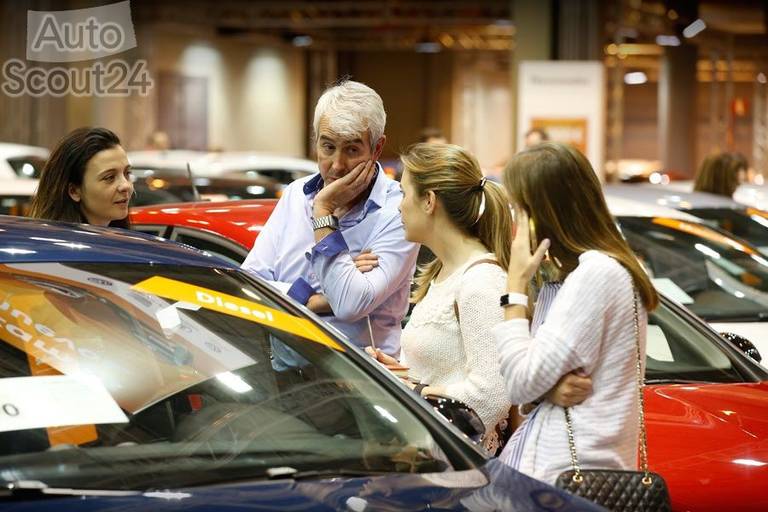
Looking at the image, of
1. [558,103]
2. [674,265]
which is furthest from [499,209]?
[558,103]

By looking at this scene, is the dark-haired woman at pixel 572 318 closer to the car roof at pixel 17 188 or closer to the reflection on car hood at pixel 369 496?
the reflection on car hood at pixel 369 496

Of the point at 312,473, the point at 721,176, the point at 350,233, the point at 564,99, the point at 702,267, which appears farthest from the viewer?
the point at 564,99

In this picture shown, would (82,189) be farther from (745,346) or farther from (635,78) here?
(635,78)

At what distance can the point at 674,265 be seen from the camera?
6.33 meters

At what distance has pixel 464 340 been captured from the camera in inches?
138

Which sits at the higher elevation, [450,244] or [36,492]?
[450,244]

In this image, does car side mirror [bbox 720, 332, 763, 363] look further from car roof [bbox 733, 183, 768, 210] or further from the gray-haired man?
car roof [bbox 733, 183, 768, 210]

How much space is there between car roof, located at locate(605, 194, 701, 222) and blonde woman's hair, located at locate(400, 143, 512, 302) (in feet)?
9.68

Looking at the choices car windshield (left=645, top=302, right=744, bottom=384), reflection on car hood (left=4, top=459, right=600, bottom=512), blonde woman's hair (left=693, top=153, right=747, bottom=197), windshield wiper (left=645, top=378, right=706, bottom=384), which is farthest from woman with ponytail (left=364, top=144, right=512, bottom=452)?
blonde woman's hair (left=693, top=153, right=747, bottom=197)

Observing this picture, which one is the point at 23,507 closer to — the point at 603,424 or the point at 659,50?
the point at 603,424

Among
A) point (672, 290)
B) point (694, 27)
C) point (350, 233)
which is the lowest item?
point (672, 290)

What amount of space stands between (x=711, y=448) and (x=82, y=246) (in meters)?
1.86

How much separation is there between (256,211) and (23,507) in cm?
274

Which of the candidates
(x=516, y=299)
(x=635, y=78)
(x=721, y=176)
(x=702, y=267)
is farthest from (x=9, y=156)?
(x=635, y=78)
